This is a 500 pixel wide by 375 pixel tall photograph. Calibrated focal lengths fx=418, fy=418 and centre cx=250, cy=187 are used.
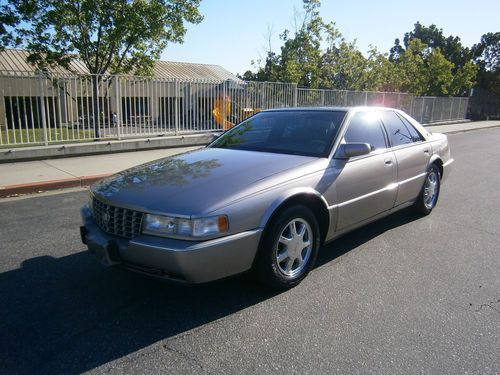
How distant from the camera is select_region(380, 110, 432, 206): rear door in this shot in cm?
485

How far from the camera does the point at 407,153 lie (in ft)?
16.4

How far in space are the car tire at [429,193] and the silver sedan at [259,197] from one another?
593mm

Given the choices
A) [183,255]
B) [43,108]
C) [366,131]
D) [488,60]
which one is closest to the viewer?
[183,255]

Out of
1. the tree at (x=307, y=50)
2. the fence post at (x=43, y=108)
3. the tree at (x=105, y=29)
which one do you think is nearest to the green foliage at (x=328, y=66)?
the tree at (x=307, y=50)

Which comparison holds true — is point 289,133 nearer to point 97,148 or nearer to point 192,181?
point 192,181

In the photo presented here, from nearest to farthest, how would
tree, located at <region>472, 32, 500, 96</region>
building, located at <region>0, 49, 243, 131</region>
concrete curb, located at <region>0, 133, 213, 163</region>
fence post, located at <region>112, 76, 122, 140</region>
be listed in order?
concrete curb, located at <region>0, 133, 213, 163</region> < building, located at <region>0, 49, 243, 131</region> < fence post, located at <region>112, 76, 122, 140</region> < tree, located at <region>472, 32, 500, 96</region>

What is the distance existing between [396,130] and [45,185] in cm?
588

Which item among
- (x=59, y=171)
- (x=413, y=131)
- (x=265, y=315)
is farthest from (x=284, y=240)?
(x=59, y=171)

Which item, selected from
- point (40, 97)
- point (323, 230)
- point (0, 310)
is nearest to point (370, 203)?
point (323, 230)

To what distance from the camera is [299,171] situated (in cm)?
354

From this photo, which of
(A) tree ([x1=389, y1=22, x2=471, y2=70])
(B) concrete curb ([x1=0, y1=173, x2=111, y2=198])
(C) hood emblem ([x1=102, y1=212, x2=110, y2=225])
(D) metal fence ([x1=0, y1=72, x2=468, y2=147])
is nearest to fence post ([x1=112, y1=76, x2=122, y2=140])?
(D) metal fence ([x1=0, y1=72, x2=468, y2=147])

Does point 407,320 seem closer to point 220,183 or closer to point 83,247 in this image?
point 220,183

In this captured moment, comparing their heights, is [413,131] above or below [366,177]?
above

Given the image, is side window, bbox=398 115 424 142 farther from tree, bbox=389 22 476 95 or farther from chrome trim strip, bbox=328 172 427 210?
tree, bbox=389 22 476 95
